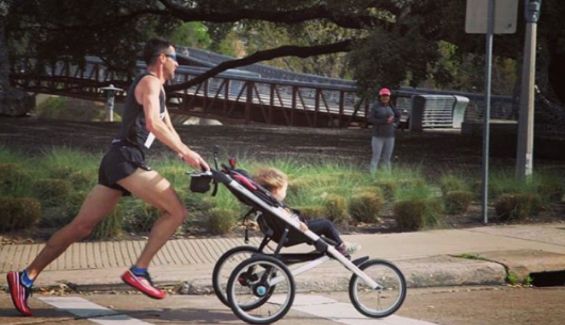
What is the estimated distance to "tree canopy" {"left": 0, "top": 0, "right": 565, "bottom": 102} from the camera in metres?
21.8

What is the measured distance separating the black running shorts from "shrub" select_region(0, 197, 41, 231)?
3475 mm

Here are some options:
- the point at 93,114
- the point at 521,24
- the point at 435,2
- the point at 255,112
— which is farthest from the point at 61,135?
the point at 93,114

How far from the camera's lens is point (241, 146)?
2231 cm

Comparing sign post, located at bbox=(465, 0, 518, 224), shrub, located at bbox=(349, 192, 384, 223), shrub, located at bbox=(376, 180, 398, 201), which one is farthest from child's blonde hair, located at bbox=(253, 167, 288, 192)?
shrub, located at bbox=(376, 180, 398, 201)

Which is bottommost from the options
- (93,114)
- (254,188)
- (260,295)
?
(93,114)

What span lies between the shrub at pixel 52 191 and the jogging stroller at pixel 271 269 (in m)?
4.19

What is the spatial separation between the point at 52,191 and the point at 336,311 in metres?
4.78

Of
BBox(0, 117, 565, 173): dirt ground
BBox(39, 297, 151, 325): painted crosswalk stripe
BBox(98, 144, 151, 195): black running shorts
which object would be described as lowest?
BBox(0, 117, 565, 173): dirt ground

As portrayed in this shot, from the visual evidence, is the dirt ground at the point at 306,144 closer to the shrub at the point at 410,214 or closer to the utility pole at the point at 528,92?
the utility pole at the point at 528,92

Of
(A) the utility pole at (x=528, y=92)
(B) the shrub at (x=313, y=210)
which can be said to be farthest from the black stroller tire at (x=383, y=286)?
(A) the utility pole at (x=528, y=92)

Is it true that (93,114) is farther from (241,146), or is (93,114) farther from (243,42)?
(241,146)

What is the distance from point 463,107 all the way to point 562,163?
15.5 m

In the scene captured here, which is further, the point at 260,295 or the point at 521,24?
the point at 521,24

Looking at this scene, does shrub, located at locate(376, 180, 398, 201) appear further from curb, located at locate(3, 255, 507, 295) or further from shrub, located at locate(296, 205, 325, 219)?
curb, located at locate(3, 255, 507, 295)
